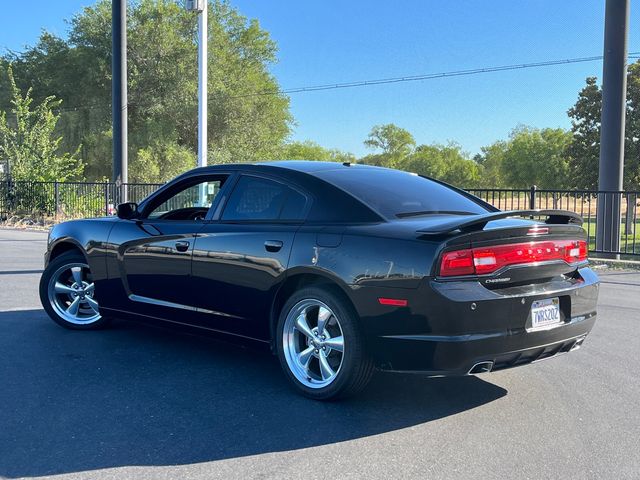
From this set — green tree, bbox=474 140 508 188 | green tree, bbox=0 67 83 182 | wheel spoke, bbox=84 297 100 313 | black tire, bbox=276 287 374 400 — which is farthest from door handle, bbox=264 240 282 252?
green tree, bbox=474 140 508 188

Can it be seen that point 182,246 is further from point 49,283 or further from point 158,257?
point 49,283

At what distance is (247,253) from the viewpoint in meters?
4.59

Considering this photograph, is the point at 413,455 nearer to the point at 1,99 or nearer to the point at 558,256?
the point at 558,256

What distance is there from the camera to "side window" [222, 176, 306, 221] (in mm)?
4588

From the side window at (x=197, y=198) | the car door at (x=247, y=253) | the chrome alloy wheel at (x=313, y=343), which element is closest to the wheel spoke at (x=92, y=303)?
the side window at (x=197, y=198)

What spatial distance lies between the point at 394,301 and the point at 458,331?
1.32 feet

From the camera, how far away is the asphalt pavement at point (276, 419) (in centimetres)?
330

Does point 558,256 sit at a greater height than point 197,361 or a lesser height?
greater

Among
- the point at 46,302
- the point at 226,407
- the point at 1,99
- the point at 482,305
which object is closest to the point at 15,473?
the point at 226,407

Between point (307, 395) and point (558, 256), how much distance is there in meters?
1.86

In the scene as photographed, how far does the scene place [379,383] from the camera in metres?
4.72

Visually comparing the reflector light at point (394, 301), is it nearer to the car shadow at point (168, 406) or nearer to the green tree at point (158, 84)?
the car shadow at point (168, 406)

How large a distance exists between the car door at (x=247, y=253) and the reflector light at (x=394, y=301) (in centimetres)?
80

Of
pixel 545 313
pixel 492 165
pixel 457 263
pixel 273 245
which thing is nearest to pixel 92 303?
pixel 273 245
